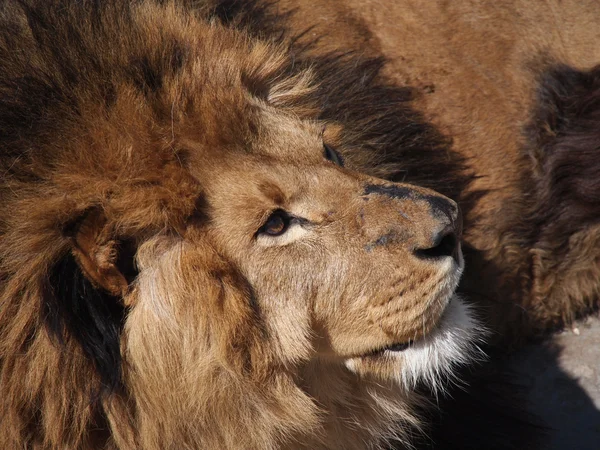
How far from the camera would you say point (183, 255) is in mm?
2021

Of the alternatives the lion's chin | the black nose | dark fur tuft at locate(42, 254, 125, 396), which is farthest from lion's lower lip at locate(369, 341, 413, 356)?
dark fur tuft at locate(42, 254, 125, 396)

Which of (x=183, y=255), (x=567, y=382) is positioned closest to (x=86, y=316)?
(x=183, y=255)

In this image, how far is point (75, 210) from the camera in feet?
6.29

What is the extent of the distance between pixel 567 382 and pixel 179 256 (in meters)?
Answer: 1.94

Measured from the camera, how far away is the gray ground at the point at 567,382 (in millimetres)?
3152

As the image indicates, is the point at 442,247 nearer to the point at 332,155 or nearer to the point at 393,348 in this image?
the point at 393,348

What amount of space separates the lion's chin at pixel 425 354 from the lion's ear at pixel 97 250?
0.67m

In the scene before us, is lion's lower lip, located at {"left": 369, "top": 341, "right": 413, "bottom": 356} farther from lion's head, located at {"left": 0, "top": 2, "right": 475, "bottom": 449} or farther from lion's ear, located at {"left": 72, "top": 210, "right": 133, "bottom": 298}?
lion's ear, located at {"left": 72, "top": 210, "right": 133, "bottom": 298}

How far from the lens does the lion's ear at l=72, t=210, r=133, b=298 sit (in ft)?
6.30

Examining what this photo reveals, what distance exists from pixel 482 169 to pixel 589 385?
37.2 inches

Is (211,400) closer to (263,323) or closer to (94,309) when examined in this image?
(263,323)

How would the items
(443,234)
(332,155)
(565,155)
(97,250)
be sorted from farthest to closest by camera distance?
(565,155) < (332,155) < (443,234) < (97,250)

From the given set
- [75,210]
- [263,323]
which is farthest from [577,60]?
[75,210]

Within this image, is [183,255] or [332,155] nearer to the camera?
[183,255]
